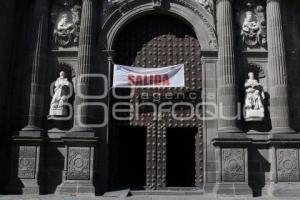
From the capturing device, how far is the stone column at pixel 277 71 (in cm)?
1572

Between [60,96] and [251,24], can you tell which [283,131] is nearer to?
[251,24]

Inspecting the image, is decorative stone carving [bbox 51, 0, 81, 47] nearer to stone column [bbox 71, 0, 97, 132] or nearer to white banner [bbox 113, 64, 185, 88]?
stone column [bbox 71, 0, 97, 132]

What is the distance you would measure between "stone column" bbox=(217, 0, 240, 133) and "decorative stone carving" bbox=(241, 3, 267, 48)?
0.76m

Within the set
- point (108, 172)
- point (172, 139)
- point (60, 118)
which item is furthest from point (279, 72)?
point (60, 118)

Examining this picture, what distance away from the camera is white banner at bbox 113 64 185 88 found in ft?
54.4

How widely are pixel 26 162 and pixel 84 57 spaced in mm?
4538

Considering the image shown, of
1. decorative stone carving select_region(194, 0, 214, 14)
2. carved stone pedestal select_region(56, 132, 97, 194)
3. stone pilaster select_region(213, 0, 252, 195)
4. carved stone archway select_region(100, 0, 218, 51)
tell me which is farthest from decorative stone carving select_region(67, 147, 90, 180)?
decorative stone carving select_region(194, 0, 214, 14)

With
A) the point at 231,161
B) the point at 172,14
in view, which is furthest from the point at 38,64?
the point at 231,161

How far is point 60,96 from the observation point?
16234mm

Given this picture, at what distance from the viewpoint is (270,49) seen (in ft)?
54.2

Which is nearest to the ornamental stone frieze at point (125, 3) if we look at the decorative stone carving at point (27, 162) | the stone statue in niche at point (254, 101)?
the stone statue in niche at point (254, 101)

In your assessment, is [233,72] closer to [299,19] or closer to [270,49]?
[270,49]

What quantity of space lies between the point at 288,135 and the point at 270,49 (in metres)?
3.54

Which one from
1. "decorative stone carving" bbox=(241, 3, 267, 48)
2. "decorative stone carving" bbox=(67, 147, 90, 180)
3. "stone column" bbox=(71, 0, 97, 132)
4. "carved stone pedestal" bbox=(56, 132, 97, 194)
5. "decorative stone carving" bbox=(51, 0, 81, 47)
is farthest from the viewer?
"decorative stone carving" bbox=(51, 0, 81, 47)
